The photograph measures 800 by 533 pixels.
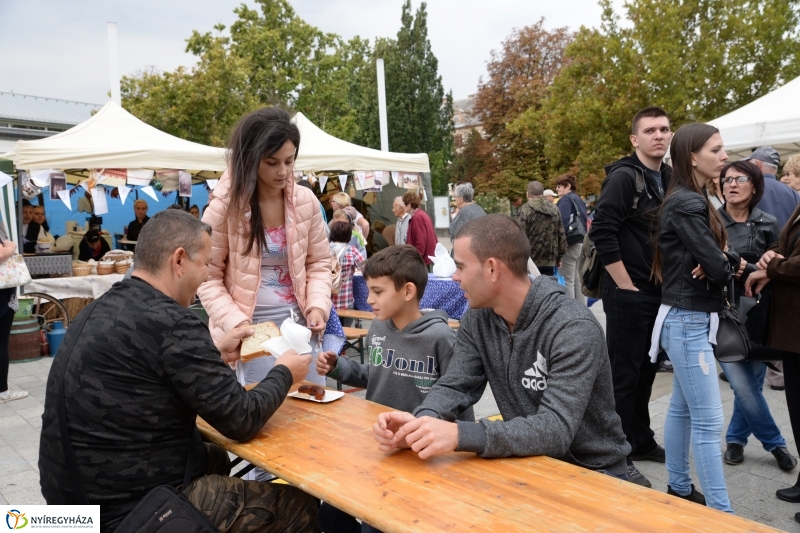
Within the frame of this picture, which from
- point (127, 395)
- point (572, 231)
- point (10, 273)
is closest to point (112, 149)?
point (10, 273)

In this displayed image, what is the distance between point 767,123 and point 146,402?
7.92 meters

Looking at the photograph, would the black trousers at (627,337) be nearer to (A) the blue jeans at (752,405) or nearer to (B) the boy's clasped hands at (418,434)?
(A) the blue jeans at (752,405)

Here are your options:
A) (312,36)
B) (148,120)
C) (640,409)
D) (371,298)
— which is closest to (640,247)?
(640,409)

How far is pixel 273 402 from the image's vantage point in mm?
2162

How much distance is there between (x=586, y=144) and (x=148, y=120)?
17.3 metres

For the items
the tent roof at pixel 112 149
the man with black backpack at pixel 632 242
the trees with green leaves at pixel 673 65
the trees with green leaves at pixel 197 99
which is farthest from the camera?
the trees with green leaves at pixel 197 99

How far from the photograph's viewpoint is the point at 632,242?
3.67 m

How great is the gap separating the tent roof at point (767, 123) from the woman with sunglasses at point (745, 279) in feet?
12.0

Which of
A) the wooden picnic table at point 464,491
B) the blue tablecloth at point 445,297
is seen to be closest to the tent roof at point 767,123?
A: the blue tablecloth at point 445,297

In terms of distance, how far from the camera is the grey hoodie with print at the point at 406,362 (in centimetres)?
274

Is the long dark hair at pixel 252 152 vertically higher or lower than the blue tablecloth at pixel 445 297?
higher

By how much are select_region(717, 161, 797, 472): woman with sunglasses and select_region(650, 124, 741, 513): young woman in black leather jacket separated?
738 mm

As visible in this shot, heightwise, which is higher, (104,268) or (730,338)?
(730,338)

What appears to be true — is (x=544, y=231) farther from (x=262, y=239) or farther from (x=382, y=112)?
(x=382, y=112)
